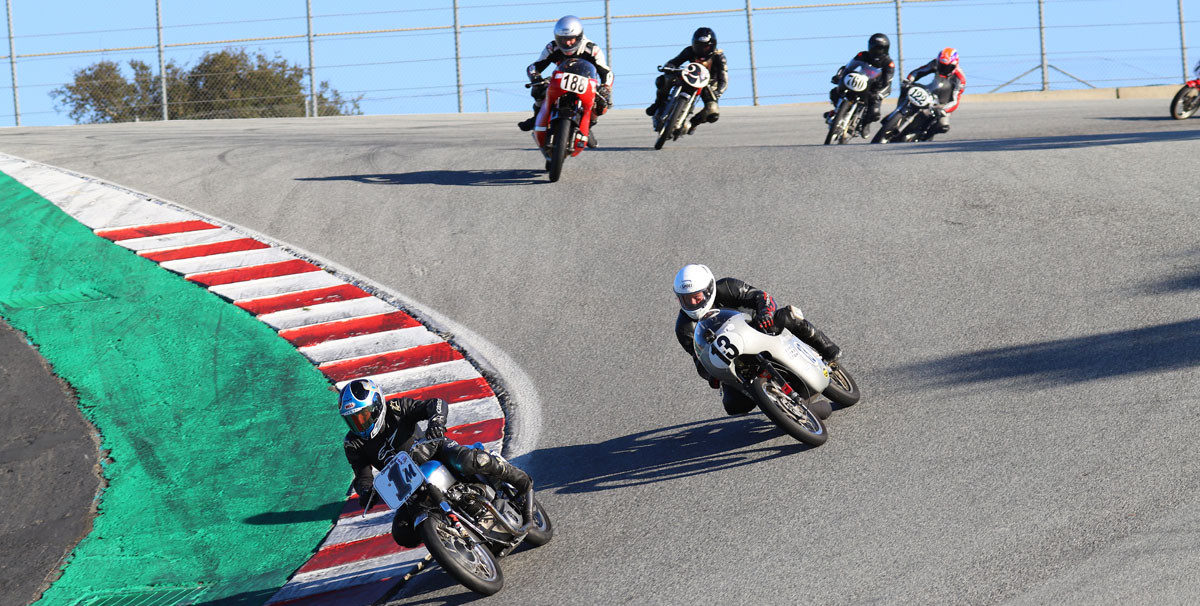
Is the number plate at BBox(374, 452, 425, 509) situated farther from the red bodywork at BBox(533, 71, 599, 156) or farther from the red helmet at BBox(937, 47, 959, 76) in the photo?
the red helmet at BBox(937, 47, 959, 76)

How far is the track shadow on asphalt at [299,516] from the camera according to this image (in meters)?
7.72

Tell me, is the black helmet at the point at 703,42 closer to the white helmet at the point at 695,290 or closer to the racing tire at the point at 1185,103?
the white helmet at the point at 695,290

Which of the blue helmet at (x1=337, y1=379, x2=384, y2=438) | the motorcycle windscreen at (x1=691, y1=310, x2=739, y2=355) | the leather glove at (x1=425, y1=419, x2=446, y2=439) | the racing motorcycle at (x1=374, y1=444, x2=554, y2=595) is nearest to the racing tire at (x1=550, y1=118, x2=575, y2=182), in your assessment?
the motorcycle windscreen at (x1=691, y1=310, x2=739, y2=355)

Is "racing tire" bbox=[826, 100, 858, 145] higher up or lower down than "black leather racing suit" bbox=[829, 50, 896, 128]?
lower down

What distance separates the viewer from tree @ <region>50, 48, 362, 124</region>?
82.2ft

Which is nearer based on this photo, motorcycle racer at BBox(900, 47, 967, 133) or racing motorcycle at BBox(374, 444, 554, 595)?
racing motorcycle at BBox(374, 444, 554, 595)

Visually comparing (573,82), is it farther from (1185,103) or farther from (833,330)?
(1185,103)

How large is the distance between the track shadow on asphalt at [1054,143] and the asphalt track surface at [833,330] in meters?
0.11

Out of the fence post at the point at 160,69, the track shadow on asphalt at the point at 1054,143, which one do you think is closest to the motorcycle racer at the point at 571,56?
the track shadow on asphalt at the point at 1054,143

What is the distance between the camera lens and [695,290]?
25.1ft

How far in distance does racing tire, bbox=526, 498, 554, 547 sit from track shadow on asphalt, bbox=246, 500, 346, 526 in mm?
1807

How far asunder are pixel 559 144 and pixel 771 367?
687cm

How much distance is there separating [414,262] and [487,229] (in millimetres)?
1098

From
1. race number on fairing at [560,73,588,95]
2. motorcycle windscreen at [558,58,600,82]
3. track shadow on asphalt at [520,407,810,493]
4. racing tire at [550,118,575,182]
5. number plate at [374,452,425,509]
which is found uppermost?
motorcycle windscreen at [558,58,600,82]
